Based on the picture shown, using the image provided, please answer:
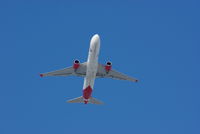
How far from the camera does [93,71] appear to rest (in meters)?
90.4

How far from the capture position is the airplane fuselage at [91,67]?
8656 cm

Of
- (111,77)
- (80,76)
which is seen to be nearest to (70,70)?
(80,76)

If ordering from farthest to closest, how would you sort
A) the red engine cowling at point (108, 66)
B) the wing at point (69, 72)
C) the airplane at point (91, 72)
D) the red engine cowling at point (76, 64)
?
the red engine cowling at point (108, 66), the wing at point (69, 72), the red engine cowling at point (76, 64), the airplane at point (91, 72)

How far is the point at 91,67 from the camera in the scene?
89375 mm

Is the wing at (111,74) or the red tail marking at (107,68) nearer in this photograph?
the red tail marking at (107,68)

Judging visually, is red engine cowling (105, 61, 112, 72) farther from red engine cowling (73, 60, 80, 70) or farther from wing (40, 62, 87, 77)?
red engine cowling (73, 60, 80, 70)

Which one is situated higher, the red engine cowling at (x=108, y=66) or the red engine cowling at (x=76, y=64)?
the red engine cowling at (x=108, y=66)

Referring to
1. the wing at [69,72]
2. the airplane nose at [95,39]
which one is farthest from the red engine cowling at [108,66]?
the airplane nose at [95,39]

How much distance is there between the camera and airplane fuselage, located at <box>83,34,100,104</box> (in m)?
86.6

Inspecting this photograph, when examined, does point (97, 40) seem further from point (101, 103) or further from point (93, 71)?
point (101, 103)

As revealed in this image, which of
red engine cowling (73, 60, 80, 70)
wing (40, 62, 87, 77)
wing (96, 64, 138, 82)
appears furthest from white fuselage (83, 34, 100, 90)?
wing (96, 64, 138, 82)

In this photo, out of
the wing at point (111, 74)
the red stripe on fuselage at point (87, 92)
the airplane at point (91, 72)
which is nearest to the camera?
the airplane at point (91, 72)

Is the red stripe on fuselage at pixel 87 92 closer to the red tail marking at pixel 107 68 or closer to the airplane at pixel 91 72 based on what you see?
the airplane at pixel 91 72

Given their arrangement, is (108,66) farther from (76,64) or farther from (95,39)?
(95,39)
